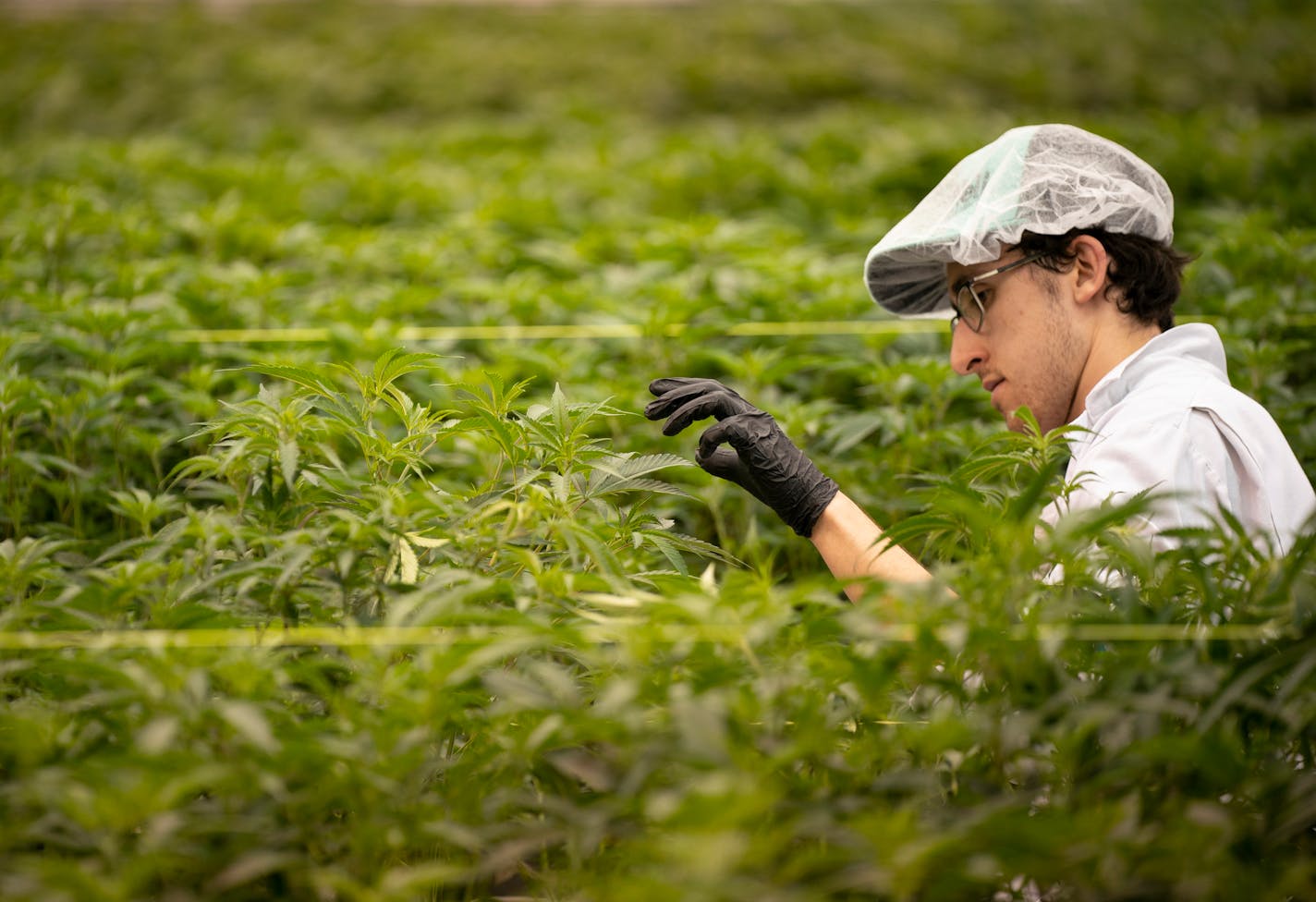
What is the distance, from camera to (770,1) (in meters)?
9.22

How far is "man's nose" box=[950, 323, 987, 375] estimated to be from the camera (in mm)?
2170

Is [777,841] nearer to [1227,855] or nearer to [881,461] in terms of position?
[1227,855]

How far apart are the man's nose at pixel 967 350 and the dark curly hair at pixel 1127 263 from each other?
19cm

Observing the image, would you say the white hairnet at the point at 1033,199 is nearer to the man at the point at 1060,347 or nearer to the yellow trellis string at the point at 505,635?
the man at the point at 1060,347

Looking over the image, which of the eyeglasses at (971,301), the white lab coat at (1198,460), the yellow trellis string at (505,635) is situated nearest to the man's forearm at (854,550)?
the white lab coat at (1198,460)

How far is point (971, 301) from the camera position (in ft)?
7.10

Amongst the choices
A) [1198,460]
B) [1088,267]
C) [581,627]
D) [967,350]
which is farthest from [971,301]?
[581,627]

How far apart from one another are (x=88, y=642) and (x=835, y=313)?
7.08ft

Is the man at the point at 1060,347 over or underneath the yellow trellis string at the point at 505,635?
over

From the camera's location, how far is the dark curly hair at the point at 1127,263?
2082 mm

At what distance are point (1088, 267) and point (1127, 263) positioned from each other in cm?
9

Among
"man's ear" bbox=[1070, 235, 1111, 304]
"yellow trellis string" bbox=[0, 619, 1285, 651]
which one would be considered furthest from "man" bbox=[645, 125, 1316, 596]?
"yellow trellis string" bbox=[0, 619, 1285, 651]

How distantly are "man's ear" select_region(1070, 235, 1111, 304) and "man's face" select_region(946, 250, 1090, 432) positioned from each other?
0.03m

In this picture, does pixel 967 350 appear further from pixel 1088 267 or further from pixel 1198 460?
pixel 1198 460
